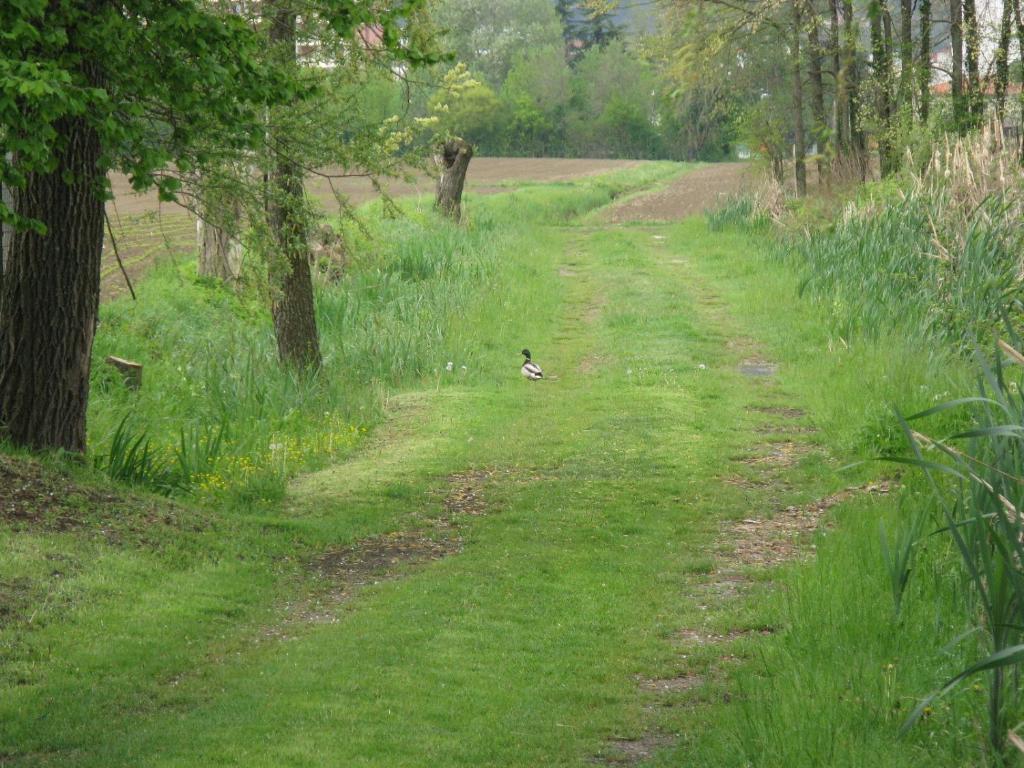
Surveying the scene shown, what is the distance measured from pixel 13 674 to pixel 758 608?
12.9ft

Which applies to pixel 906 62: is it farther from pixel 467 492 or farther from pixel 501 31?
pixel 501 31

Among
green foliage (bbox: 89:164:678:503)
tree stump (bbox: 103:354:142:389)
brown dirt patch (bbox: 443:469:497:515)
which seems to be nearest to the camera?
brown dirt patch (bbox: 443:469:497:515)

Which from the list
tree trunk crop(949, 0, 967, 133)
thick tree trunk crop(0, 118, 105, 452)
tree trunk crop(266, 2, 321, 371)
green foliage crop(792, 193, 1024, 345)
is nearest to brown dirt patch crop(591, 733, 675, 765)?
thick tree trunk crop(0, 118, 105, 452)

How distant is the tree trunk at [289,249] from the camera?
403 inches

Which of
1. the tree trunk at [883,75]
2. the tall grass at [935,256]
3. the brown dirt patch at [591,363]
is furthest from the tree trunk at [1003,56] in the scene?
the brown dirt patch at [591,363]

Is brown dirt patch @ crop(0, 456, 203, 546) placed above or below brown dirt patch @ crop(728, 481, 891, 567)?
above

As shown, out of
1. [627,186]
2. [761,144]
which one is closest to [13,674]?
[761,144]

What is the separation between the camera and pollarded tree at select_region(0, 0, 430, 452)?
21.0 feet

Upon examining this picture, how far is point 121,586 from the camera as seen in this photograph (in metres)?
7.10

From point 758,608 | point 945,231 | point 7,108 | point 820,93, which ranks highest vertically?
point 820,93

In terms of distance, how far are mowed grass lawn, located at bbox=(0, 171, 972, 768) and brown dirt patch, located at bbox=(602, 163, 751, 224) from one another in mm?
22553

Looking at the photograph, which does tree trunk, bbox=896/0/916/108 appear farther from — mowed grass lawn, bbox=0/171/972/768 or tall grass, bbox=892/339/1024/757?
tall grass, bbox=892/339/1024/757

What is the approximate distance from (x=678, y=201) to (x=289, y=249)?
33.4m

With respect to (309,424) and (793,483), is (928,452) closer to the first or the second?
(793,483)
